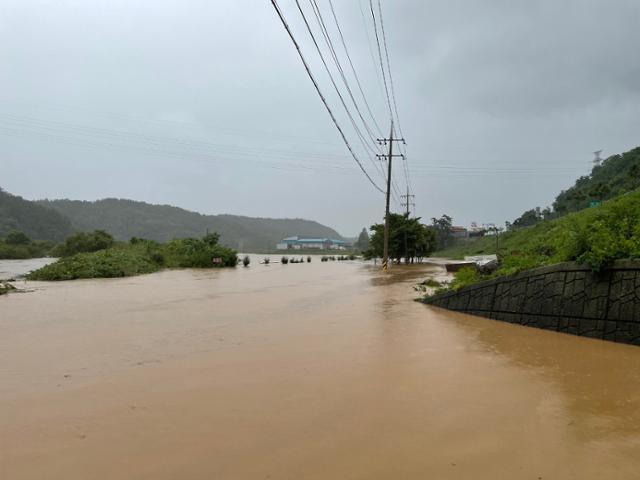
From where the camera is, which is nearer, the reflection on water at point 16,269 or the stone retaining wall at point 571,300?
the stone retaining wall at point 571,300

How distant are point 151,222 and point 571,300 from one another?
435 feet

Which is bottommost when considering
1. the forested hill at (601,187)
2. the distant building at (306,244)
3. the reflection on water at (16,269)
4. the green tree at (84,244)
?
the reflection on water at (16,269)

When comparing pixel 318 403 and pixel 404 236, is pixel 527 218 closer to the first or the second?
pixel 404 236

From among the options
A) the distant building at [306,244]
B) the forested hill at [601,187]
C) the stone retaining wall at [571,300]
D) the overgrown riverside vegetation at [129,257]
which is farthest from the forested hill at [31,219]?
the stone retaining wall at [571,300]

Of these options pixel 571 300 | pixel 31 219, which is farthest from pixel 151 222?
pixel 571 300

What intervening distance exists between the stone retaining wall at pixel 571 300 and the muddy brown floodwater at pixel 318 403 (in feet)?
1.05

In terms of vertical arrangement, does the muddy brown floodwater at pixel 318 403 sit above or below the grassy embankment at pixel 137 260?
below

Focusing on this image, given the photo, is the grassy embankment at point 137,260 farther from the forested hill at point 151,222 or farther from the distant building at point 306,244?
the distant building at point 306,244

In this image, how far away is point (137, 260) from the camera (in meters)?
31.2

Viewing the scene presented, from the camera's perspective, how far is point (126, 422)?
13.5 ft

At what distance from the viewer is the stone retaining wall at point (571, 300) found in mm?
6691

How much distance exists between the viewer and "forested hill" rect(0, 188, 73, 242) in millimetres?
80562

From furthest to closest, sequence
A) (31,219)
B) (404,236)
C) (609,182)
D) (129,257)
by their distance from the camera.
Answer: (31,219), (609,182), (404,236), (129,257)

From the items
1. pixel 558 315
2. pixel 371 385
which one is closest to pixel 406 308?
pixel 558 315
